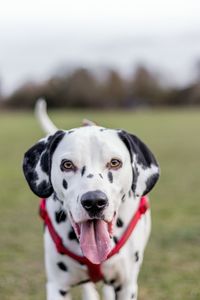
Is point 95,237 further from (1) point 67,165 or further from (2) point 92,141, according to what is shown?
(2) point 92,141

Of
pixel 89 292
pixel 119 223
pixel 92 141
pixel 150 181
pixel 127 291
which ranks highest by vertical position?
pixel 92 141

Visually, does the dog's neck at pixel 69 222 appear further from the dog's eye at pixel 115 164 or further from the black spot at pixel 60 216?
the dog's eye at pixel 115 164

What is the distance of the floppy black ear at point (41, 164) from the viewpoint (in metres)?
3.64

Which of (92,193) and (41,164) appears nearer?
(92,193)

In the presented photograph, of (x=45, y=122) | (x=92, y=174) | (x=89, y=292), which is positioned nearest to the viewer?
(x=92, y=174)

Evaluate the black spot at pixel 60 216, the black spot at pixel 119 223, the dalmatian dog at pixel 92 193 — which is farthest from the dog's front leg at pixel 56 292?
the black spot at pixel 119 223

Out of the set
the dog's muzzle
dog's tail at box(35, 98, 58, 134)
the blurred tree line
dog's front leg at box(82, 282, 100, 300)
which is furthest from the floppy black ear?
the blurred tree line

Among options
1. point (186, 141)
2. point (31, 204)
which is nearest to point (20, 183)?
point (31, 204)

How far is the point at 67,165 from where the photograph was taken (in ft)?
11.3

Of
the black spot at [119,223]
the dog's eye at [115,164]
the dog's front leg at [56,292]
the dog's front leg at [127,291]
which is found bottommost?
the dog's front leg at [127,291]

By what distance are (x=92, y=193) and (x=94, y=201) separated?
0.05m

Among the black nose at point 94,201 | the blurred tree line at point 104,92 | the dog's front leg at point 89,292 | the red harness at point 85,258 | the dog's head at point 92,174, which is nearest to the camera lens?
the black nose at point 94,201

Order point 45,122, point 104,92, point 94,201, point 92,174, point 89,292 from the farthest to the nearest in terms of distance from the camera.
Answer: point 104,92 → point 45,122 → point 89,292 → point 92,174 → point 94,201

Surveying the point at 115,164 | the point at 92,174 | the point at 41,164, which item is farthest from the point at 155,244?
the point at 92,174
